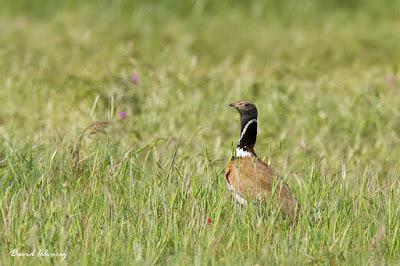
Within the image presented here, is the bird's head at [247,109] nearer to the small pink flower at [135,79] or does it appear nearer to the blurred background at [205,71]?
the blurred background at [205,71]

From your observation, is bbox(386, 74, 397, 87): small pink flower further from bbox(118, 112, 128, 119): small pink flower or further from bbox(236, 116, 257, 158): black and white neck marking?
bbox(236, 116, 257, 158): black and white neck marking

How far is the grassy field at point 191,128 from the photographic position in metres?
4.36

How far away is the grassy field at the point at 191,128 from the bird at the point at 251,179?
7cm

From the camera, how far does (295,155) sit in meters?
6.81

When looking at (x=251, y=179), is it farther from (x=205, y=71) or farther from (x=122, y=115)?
(x=205, y=71)

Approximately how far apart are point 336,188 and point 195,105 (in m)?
2.93

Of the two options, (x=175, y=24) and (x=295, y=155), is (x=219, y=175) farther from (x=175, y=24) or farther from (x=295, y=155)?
(x=175, y=24)

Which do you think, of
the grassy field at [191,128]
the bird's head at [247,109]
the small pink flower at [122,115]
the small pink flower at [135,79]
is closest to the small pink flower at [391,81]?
the grassy field at [191,128]

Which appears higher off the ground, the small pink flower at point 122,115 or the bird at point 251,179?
the small pink flower at point 122,115

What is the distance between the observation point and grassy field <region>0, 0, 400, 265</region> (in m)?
4.36

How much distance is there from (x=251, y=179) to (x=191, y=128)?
245 centimetres

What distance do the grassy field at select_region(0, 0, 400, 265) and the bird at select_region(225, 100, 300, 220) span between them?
0.24ft

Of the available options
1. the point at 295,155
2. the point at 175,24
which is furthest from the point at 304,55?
the point at 295,155

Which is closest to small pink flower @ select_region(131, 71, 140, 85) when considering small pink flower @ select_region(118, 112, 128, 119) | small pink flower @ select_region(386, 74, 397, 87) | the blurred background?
the blurred background
